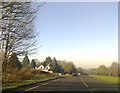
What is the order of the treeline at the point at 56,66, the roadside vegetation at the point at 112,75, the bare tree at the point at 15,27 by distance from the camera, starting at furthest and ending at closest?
1. the treeline at the point at 56,66
2. the roadside vegetation at the point at 112,75
3. the bare tree at the point at 15,27

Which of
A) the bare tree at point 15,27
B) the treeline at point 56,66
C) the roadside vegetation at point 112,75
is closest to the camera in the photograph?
the bare tree at point 15,27

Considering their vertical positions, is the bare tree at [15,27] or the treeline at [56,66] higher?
the treeline at [56,66]

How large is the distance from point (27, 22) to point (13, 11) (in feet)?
8.24

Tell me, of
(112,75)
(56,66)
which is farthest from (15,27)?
(56,66)

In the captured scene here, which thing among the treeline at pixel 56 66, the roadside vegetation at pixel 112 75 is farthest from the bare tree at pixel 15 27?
the treeline at pixel 56 66

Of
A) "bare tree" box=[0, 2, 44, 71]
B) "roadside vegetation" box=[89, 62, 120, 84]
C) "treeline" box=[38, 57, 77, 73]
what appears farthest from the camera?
"treeline" box=[38, 57, 77, 73]

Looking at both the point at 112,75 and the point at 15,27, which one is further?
the point at 112,75

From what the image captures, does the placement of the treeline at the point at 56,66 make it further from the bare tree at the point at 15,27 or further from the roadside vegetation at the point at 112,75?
the bare tree at the point at 15,27

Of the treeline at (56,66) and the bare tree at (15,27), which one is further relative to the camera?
the treeline at (56,66)

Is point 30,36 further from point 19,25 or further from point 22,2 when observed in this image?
point 22,2

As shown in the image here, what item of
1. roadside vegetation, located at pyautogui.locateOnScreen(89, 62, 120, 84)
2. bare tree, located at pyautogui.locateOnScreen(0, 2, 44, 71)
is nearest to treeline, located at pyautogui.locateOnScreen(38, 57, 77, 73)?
roadside vegetation, located at pyautogui.locateOnScreen(89, 62, 120, 84)

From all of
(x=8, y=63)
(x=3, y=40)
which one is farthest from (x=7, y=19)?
(x=8, y=63)

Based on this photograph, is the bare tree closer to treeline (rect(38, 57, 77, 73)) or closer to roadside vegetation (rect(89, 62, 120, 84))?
roadside vegetation (rect(89, 62, 120, 84))

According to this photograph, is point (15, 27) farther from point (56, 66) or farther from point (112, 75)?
point (56, 66)
